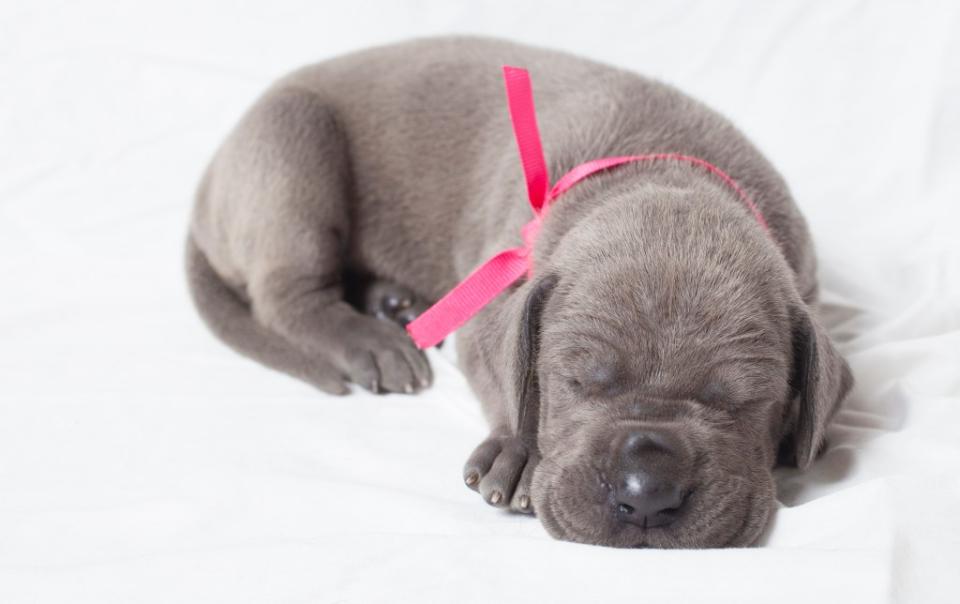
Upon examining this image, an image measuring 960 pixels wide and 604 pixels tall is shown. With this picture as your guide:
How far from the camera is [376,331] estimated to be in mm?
3928

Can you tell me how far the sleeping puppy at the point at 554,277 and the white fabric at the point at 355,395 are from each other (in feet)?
0.45

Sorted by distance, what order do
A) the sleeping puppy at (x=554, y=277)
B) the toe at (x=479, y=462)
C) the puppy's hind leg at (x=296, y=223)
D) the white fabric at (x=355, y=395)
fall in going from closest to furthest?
the white fabric at (x=355, y=395)
the sleeping puppy at (x=554, y=277)
the toe at (x=479, y=462)
the puppy's hind leg at (x=296, y=223)

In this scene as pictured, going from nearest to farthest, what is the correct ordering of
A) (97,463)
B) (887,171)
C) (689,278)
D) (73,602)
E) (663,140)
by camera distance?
(73,602), (689,278), (97,463), (663,140), (887,171)

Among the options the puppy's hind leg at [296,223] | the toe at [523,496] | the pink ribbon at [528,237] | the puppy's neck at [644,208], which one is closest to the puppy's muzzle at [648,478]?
the toe at [523,496]

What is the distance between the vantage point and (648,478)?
230 cm

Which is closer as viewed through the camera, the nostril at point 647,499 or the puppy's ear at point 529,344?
the nostril at point 647,499

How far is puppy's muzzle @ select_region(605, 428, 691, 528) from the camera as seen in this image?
230 cm

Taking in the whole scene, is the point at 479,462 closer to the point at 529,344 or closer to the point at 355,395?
the point at 529,344

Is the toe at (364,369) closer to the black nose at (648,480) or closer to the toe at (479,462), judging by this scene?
the toe at (479,462)

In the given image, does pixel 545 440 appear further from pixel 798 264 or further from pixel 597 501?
pixel 798 264

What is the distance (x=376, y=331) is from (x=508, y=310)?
112 cm

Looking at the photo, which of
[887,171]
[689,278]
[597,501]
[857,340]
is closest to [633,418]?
[597,501]

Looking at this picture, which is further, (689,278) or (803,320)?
(803,320)

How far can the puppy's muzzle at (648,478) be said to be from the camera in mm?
2301
